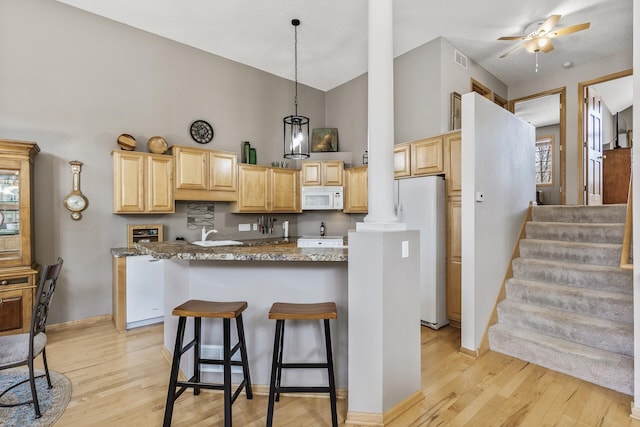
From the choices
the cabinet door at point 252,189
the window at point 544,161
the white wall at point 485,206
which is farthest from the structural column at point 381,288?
the window at point 544,161

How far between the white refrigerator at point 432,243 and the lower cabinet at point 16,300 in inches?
159

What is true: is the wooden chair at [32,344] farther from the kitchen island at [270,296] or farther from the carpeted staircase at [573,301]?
the carpeted staircase at [573,301]

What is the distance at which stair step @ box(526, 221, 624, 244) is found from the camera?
3270 millimetres

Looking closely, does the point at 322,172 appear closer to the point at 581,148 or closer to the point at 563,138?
the point at 563,138

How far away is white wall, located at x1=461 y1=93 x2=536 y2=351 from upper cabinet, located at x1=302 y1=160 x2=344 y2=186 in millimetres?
2387

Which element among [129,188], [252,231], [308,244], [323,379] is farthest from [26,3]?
[323,379]

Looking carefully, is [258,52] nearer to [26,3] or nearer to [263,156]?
[263,156]

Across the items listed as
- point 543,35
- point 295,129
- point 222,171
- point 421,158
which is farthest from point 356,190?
point 543,35

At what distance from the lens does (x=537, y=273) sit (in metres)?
3.38

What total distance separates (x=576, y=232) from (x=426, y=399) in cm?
260

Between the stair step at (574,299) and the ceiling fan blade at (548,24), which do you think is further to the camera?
the ceiling fan blade at (548,24)

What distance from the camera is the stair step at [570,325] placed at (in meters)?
2.57

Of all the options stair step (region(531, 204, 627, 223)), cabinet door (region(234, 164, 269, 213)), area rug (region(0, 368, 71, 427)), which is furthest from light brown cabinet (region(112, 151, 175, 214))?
stair step (region(531, 204, 627, 223))

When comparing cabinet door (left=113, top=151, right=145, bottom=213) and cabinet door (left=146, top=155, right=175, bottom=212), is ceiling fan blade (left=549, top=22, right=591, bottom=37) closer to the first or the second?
cabinet door (left=146, top=155, right=175, bottom=212)
